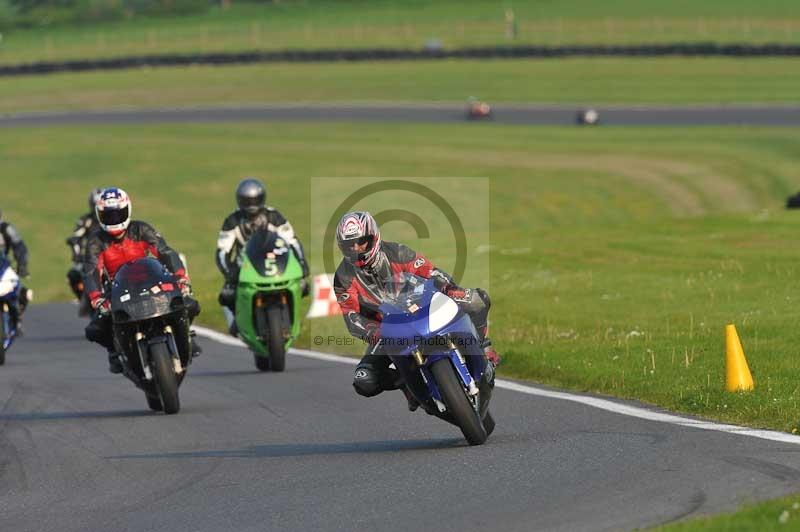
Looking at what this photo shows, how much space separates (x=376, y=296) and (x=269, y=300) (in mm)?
5511

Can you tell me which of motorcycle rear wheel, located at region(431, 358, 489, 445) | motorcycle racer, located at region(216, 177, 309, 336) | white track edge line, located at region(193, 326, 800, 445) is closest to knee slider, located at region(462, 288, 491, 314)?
motorcycle rear wheel, located at region(431, 358, 489, 445)

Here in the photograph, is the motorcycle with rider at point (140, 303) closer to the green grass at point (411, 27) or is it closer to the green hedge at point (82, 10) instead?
the green grass at point (411, 27)

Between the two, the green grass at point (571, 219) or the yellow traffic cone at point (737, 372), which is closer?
the yellow traffic cone at point (737, 372)

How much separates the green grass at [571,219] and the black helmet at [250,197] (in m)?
2.99

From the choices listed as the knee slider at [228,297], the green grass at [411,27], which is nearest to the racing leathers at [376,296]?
the knee slider at [228,297]

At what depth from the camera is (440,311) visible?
8922 mm

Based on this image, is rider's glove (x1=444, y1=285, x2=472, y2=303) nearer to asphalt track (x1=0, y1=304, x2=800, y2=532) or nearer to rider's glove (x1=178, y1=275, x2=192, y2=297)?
asphalt track (x1=0, y1=304, x2=800, y2=532)

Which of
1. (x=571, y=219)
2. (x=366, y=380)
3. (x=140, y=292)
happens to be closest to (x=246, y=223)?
(x=140, y=292)

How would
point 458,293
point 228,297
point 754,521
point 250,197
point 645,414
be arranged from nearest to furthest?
point 754,521 < point 458,293 < point 645,414 < point 228,297 < point 250,197

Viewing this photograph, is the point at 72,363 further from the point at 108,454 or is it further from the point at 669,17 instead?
the point at 669,17

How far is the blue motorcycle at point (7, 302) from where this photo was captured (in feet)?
55.6

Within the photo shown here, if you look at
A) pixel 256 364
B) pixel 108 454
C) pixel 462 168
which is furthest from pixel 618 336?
pixel 462 168

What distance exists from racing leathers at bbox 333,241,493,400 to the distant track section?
2349 inches

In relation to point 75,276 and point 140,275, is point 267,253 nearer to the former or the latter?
point 140,275
